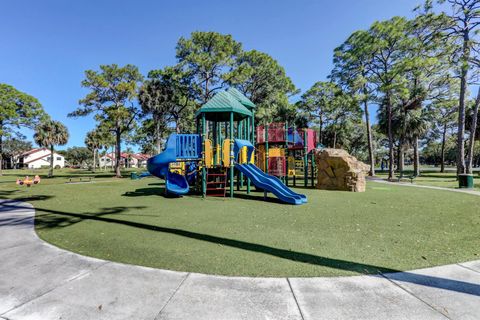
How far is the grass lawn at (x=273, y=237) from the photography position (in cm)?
384

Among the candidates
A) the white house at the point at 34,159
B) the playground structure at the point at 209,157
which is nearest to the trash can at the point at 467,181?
the playground structure at the point at 209,157

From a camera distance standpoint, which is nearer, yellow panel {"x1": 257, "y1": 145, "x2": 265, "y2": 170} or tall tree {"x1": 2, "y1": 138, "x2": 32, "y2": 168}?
yellow panel {"x1": 257, "y1": 145, "x2": 265, "y2": 170}

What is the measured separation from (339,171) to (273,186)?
7.03 metres

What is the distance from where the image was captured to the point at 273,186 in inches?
425

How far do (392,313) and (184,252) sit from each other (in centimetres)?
323

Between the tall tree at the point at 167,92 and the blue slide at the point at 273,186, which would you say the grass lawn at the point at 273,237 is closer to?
the blue slide at the point at 273,186

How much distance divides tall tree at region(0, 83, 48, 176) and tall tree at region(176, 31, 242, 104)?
74.0 feet

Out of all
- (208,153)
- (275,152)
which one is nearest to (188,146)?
(208,153)

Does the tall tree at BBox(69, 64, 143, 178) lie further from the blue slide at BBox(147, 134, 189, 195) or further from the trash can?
the trash can

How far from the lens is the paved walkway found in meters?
2.57

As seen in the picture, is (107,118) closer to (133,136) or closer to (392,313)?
(133,136)

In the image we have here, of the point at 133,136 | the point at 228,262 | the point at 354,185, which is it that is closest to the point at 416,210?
the point at 354,185

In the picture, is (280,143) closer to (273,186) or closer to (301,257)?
(273,186)

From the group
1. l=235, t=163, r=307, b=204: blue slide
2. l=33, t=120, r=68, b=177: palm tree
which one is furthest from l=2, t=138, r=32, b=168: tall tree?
l=235, t=163, r=307, b=204: blue slide
